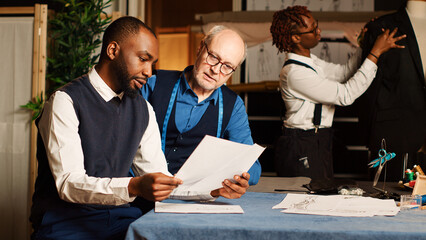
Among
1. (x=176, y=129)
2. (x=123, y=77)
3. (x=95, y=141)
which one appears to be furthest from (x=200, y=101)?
(x=95, y=141)

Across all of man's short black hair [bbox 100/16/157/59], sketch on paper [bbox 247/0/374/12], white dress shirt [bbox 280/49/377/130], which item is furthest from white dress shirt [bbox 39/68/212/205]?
sketch on paper [bbox 247/0/374/12]

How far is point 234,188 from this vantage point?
1824mm

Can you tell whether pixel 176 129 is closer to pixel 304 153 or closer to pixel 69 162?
pixel 69 162

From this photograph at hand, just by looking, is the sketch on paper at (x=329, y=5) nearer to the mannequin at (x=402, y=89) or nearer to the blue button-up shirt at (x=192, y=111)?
the mannequin at (x=402, y=89)

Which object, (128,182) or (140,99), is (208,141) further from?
(140,99)

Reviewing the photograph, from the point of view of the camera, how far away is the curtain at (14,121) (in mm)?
4516

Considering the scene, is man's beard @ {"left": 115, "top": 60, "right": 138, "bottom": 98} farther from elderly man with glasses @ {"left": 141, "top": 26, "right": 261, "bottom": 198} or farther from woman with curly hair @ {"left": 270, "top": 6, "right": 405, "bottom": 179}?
woman with curly hair @ {"left": 270, "top": 6, "right": 405, "bottom": 179}

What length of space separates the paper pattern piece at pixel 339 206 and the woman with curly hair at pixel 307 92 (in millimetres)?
1085

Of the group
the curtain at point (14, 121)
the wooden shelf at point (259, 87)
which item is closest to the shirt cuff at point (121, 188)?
the wooden shelf at point (259, 87)

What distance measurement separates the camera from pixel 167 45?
26.8 ft

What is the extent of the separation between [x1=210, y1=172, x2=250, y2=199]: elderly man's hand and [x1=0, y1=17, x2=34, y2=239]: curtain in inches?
125

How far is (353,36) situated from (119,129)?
4209 millimetres

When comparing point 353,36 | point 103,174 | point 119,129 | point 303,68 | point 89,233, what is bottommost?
point 89,233

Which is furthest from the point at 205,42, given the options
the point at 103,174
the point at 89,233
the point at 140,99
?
the point at 89,233
